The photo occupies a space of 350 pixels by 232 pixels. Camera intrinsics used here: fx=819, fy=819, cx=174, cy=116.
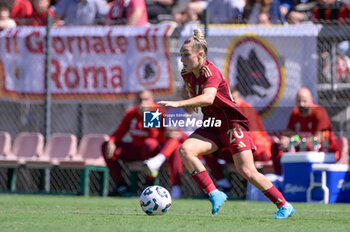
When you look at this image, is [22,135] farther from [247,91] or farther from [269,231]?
[269,231]

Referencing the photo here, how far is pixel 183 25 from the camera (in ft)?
42.6

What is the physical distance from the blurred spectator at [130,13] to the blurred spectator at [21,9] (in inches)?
74.1

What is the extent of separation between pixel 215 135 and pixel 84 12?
719 cm

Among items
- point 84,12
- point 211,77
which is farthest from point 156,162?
point 211,77

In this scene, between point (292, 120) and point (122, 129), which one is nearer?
point (292, 120)

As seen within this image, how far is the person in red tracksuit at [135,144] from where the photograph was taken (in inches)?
482

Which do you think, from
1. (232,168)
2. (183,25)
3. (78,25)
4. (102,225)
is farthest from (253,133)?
(102,225)

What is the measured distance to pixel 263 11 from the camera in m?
13.1

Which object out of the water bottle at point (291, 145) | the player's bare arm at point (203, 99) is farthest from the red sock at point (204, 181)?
the water bottle at point (291, 145)

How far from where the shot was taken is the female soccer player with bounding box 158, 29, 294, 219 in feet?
24.4

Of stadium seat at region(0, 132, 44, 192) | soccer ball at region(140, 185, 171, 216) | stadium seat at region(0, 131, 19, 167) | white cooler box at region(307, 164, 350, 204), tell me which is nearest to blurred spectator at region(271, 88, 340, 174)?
white cooler box at region(307, 164, 350, 204)

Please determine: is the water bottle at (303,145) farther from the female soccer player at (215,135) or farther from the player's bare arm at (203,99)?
the player's bare arm at (203,99)

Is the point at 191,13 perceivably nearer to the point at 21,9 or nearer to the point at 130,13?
the point at 130,13

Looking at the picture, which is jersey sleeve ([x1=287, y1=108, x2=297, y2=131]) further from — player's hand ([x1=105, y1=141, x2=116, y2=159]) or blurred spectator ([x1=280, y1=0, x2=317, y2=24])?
player's hand ([x1=105, y1=141, x2=116, y2=159])
